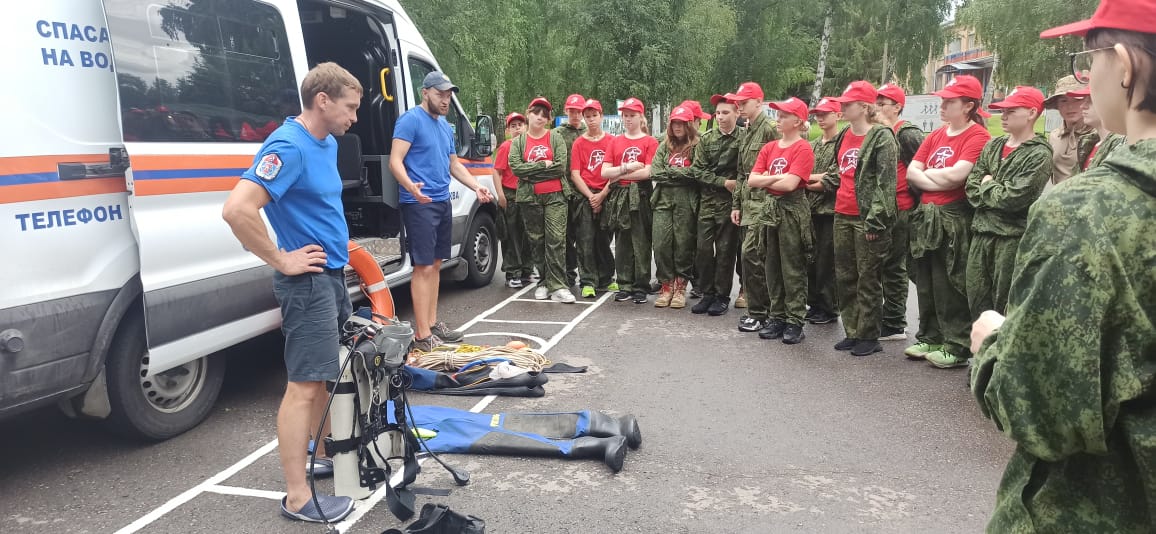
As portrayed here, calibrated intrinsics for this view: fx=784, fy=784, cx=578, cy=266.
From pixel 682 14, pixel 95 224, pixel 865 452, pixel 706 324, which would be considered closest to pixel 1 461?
pixel 95 224

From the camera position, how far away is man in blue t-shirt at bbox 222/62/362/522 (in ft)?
10.2

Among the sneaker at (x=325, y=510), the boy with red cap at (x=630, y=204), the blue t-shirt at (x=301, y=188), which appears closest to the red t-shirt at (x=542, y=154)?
the boy with red cap at (x=630, y=204)

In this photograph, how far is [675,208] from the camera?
7.47 m

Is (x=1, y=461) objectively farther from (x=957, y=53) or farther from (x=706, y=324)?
(x=957, y=53)

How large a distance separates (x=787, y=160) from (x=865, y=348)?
5.16ft

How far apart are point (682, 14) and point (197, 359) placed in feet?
85.4

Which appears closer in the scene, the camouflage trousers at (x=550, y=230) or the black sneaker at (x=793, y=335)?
the black sneaker at (x=793, y=335)

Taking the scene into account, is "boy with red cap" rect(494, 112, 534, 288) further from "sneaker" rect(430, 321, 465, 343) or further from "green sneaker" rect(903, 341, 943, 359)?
"green sneaker" rect(903, 341, 943, 359)

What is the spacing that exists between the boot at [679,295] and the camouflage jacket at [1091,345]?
6296mm

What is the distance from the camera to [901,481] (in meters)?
3.72

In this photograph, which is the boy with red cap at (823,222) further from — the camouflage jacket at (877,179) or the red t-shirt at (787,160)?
the camouflage jacket at (877,179)

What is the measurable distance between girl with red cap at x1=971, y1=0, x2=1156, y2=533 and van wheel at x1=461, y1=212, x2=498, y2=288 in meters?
6.98

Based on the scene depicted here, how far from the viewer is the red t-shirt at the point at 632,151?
769 centimetres

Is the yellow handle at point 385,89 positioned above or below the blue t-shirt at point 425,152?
above
